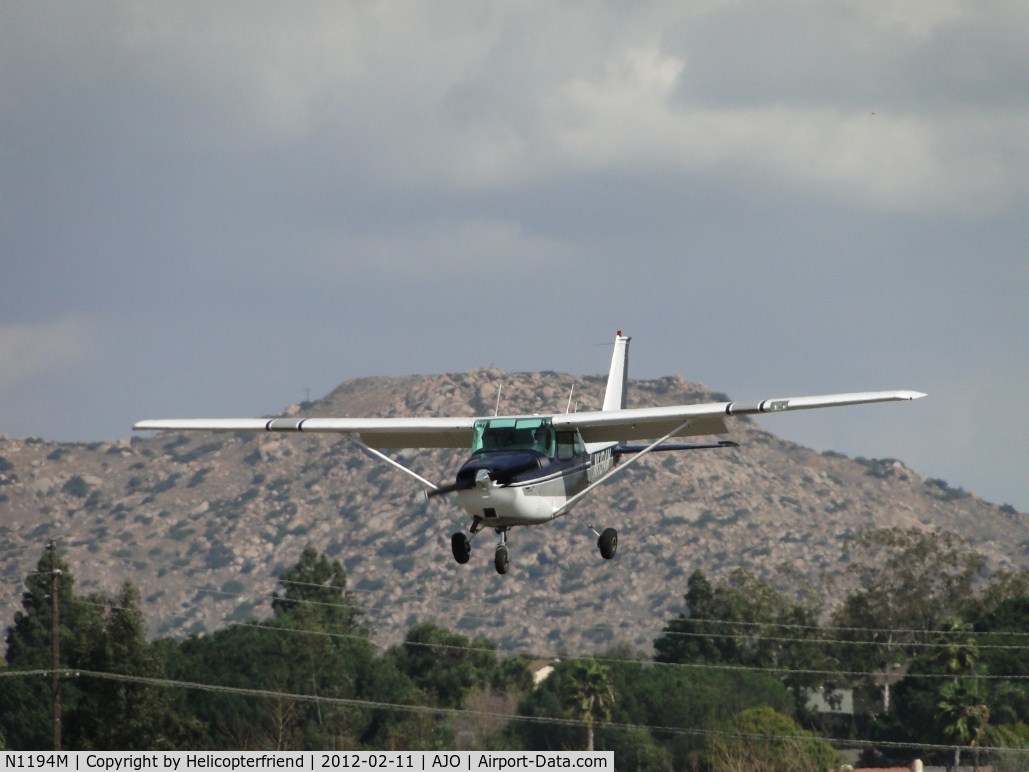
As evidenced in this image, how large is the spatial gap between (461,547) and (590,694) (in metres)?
94.2

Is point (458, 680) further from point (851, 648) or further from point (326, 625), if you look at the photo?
point (851, 648)

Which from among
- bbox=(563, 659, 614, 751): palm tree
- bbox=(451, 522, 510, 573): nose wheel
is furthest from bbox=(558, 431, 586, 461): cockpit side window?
bbox=(563, 659, 614, 751): palm tree

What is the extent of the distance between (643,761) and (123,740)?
4801 centimetres

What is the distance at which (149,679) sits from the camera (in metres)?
83.9

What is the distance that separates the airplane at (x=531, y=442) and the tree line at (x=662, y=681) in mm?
54885

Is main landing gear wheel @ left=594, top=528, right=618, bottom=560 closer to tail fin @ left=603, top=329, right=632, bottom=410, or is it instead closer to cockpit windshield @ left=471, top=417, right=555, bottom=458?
cockpit windshield @ left=471, top=417, right=555, bottom=458

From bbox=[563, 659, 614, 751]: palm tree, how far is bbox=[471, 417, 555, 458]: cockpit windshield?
91.8 metres

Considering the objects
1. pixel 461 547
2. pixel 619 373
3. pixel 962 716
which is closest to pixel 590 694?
pixel 962 716

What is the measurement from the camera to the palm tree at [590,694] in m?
125

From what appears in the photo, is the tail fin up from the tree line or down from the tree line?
up

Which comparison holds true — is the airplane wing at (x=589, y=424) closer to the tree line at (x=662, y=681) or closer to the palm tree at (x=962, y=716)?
the tree line at (x=662, y=681)

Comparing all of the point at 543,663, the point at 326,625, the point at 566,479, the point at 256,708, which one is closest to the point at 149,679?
the point at 256,708

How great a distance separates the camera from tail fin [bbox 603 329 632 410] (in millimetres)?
48969
